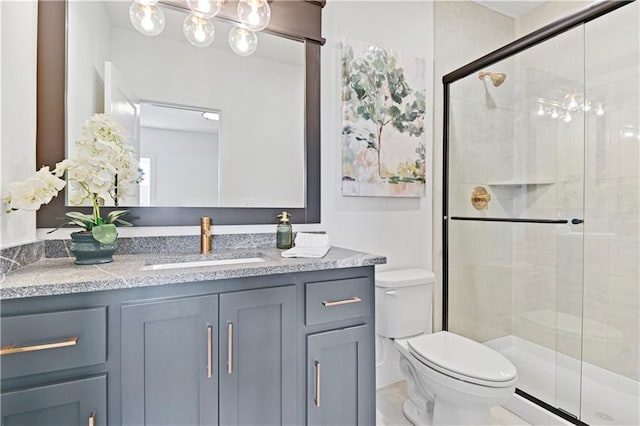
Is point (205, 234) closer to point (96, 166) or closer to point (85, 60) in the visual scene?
point (96, 166)

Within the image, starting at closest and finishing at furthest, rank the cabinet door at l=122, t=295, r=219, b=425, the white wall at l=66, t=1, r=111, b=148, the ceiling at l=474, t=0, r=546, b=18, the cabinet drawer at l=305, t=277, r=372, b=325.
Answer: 1. the cabinet door at l=122, t=295, r=219, b=425
2. the cabinet drawer at l=305, t=277, r=372, b=325
3. the white wall at l=66, t=1, r=111, b=148
4. the ceiling at l=474, t=0, r=546, b=18

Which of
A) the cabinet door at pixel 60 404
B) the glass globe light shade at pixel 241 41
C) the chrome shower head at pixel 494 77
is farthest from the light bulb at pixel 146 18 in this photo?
the chrome shower head at pixel 494 77

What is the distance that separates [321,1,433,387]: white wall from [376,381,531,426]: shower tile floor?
67 millimetres

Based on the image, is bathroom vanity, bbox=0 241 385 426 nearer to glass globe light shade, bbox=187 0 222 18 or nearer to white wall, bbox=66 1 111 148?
→ white wall, bbox=66 1 111 148

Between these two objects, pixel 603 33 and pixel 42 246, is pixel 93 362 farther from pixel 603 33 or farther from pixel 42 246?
pixel 603 33

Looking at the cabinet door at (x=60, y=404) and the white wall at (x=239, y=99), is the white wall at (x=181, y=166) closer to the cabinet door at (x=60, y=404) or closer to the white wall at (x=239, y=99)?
the white wall at (x=239, y=99)

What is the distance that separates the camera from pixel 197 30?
57.4 inches

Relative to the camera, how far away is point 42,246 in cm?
122

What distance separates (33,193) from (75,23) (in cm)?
82

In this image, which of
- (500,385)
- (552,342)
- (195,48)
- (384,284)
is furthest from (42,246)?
(552,342)

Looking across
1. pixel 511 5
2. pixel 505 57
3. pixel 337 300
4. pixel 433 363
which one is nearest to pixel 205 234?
pixel 337 300

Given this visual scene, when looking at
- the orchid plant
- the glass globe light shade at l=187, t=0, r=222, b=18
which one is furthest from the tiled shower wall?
the orchid plant

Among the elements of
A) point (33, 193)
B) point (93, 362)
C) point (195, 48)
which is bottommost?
point (93, 362)

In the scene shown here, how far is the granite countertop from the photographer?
2.78 ft
